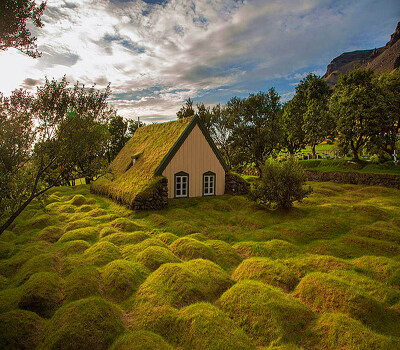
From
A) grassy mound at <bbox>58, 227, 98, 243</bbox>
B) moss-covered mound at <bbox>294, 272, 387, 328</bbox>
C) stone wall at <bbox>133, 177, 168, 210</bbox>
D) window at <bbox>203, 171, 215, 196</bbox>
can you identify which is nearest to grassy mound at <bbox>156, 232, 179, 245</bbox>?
grassy mound at <bbox>58, 227, 98, 243</bbox>

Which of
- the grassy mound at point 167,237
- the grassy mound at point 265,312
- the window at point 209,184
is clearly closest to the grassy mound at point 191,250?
the grassy mound at point 167,237

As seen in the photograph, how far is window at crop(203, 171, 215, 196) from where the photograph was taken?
2228cm

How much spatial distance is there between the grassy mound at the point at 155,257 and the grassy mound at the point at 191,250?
A: 1.89 feet

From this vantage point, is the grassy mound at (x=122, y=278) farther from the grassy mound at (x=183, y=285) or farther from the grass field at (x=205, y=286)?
the grassy mound at (x=183, y=285)

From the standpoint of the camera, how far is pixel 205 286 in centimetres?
775

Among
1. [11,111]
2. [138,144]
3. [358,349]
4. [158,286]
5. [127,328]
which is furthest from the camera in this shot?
[138,144]

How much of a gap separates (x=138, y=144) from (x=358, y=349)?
2709 centimetres

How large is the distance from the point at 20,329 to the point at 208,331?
15.7ft

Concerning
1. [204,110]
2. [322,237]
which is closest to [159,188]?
[322,237]

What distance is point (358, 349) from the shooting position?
16.8ft

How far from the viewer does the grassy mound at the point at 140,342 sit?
4.98 metres

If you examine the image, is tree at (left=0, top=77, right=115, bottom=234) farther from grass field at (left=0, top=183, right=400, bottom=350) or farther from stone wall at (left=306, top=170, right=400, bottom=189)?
stone wall at (left=306, top=170, right=400, bottom=189)

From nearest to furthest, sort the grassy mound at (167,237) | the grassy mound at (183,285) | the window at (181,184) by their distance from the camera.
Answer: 1. the grassy mound at (183,285)
2. the grassy mound at (167,237)
3. the window at (181,184)

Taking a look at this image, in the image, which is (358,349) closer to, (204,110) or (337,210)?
(337,210)
